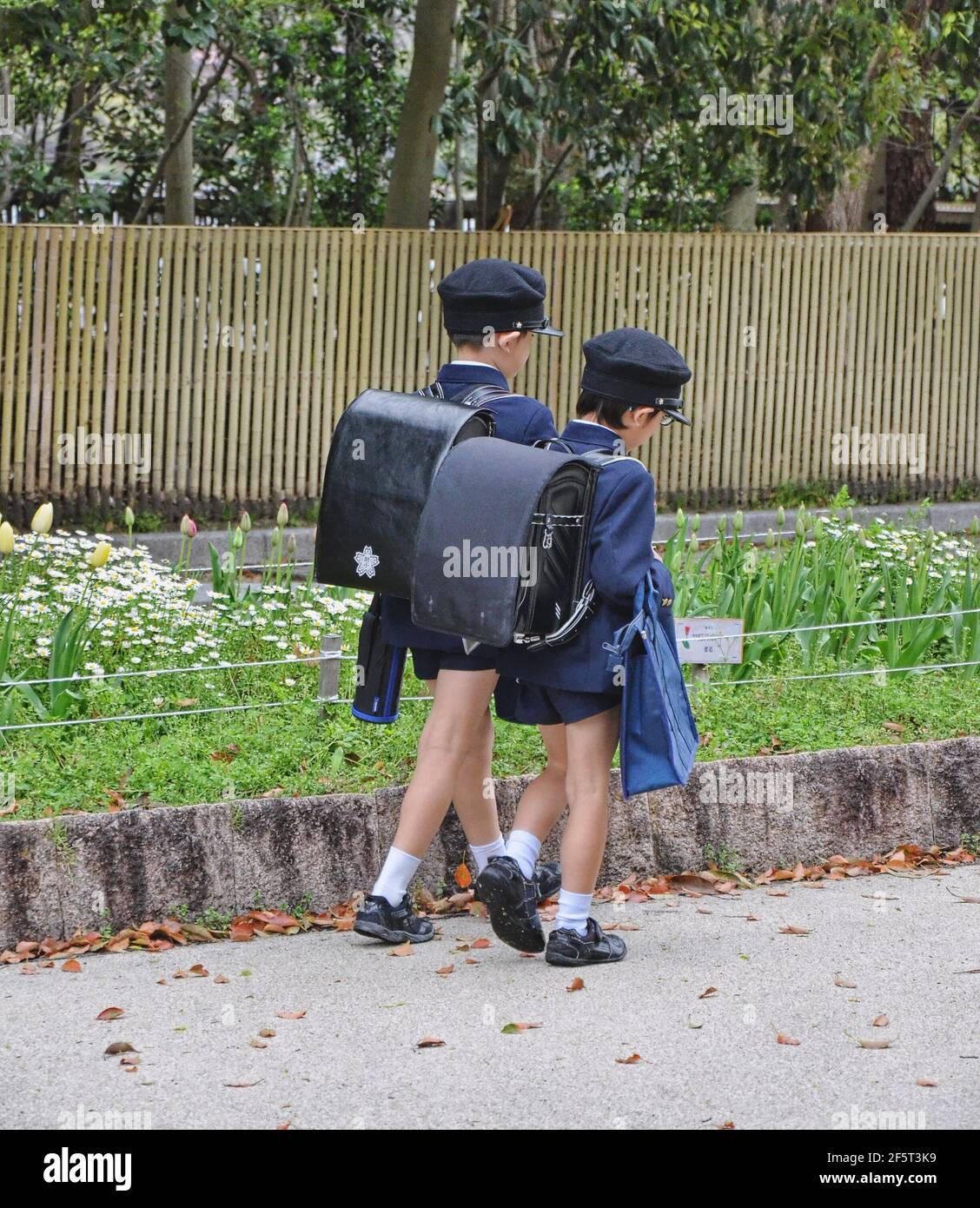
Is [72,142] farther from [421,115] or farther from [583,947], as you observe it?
[583,947]

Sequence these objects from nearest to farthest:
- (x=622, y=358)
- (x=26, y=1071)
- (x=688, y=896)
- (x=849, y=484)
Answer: (x=26, y=1071)
(x=622, y=358)
(x=688, y=896)
(x=849, y=484)

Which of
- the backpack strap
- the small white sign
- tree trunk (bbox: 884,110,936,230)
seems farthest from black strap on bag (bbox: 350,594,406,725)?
tree trunk (bbox: 884,110,936,230)

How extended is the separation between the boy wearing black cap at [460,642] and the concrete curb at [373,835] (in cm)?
37

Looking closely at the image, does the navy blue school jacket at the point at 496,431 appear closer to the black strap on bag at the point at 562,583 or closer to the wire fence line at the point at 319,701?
the black strap on bag at the point at 562,583

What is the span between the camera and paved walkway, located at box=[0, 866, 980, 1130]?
12.3 feet

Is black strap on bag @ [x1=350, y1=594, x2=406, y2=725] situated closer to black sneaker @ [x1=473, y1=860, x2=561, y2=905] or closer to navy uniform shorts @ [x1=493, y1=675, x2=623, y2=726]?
navy uniform shorts @ [x1=493, y1=675, x2=623, y2=726]

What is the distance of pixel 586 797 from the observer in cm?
469

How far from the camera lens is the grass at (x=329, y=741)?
5.23 m

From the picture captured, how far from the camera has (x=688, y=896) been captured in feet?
17.9

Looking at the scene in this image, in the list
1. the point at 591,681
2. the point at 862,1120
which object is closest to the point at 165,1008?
the point at 591,681

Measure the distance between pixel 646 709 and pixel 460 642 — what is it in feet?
1.82

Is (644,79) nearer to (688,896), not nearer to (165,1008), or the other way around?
(688,896)

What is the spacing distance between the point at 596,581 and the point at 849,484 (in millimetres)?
8507

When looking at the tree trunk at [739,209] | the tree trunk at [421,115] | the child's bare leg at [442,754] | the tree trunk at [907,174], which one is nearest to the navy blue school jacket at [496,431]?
the child's bare leg at [442,754]
